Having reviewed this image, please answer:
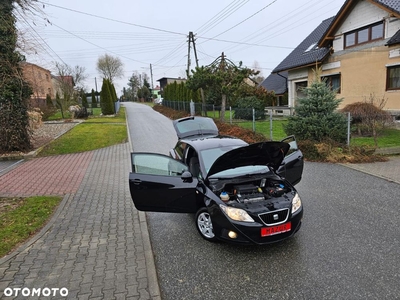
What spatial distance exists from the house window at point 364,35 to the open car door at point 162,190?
1491cm

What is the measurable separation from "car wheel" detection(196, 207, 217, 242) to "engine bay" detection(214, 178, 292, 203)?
41cm

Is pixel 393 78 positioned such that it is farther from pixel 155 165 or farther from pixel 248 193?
pixel 155 165

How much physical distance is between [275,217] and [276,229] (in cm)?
15

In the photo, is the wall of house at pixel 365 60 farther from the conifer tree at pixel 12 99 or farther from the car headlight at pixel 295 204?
the conifer tree at pixel 12 99

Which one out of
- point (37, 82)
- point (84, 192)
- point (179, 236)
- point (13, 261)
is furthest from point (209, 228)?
point (37, 82)

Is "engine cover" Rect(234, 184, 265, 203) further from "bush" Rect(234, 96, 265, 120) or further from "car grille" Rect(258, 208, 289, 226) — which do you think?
"bush" Rect(234, 96, 265, 120)

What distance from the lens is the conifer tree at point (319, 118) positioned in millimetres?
9195

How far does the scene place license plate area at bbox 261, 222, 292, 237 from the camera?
3.29 meters

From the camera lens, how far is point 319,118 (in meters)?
9.29

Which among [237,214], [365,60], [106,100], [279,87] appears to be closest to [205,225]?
[237,214]

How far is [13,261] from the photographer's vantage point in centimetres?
354

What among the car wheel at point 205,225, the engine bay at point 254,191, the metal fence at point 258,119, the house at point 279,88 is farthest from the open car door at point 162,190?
the house at point 279,88

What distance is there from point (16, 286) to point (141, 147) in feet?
29.9

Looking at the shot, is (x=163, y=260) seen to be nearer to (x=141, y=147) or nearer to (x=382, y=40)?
(x=141, y=147)
